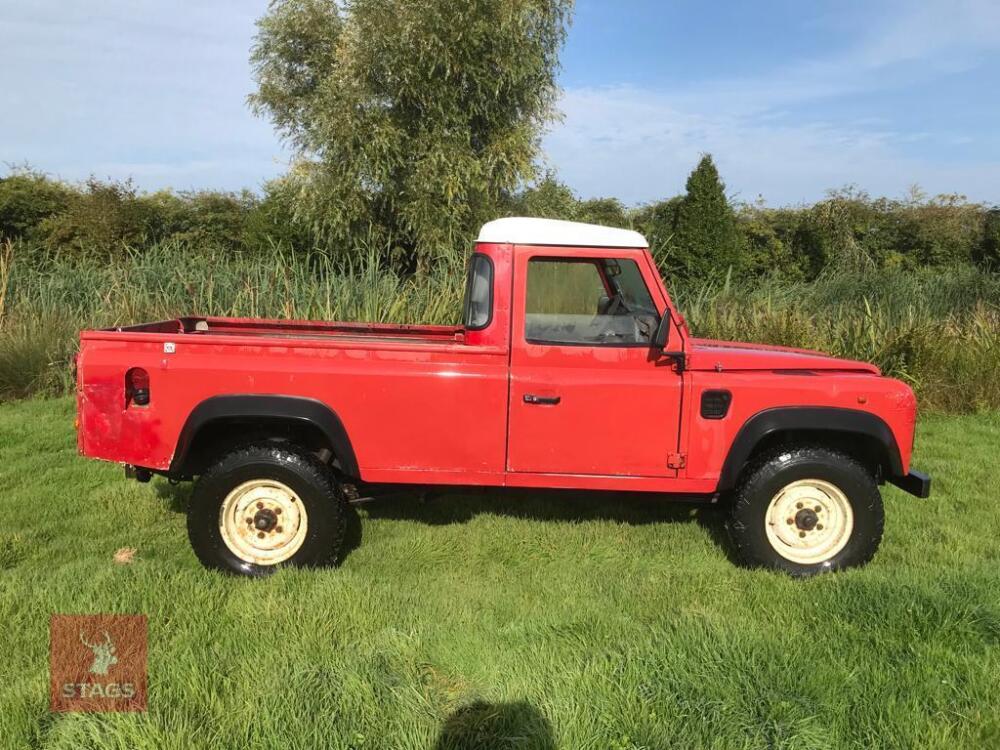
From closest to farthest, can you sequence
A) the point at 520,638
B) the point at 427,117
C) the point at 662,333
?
1. the point at 520,638
2. the point at 662,333
3. the point at 427,117

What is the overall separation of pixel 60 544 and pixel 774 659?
3.75m

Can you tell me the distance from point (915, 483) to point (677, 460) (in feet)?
4.22

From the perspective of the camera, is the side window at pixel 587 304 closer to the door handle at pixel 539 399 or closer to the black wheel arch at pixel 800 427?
the door handle at pixel 539 399

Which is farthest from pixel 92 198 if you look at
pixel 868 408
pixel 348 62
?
pixel 868 408

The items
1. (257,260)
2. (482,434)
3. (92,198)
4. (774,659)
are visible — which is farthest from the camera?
(92,198)

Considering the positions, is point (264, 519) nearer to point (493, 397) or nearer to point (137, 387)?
point (137, 387)

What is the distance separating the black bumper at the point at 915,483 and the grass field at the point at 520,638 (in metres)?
0.40

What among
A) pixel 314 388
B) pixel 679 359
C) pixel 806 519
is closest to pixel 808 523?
pixel 806 519

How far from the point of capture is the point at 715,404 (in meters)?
3.41

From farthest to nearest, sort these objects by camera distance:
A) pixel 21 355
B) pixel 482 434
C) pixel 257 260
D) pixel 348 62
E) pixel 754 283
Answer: pixel 348 62, pixel 754 283, pixel 257 260, pixel 21 355, pixel 482 434

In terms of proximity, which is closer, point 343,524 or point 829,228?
point 343,524

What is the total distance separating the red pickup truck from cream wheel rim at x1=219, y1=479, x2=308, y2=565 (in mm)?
10

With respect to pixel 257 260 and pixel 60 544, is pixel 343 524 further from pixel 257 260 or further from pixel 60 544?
pixel 257 260

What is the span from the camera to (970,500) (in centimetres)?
468
